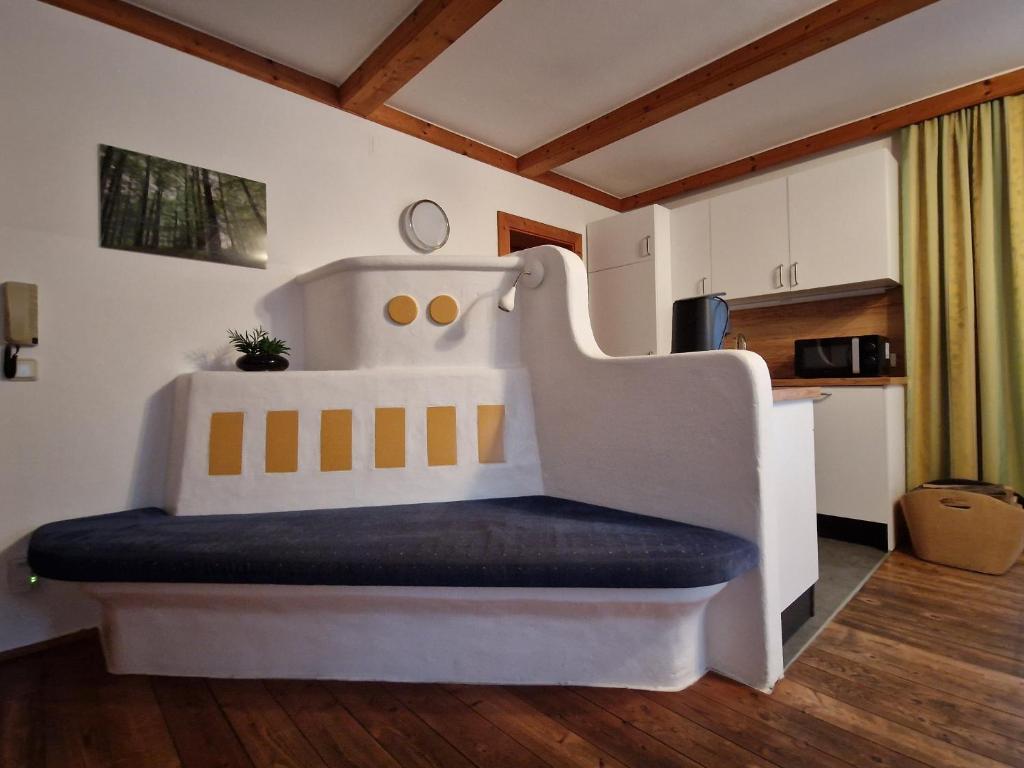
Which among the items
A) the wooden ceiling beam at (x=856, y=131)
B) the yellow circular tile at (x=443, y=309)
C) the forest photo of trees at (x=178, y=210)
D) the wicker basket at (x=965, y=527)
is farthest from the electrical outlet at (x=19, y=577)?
the wooden ceiling beam at (x=856, y=131)

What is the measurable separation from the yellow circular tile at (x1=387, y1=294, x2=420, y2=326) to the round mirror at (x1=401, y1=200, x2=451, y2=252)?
1.09 metres

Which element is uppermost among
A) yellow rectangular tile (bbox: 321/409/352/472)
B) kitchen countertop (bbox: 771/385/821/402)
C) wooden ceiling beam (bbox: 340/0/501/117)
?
wooden ceiling beam (bbox: 340/0/501/117)

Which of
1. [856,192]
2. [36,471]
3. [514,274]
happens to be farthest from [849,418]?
[36,471]

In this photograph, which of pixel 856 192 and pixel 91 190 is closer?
pixel 91 190

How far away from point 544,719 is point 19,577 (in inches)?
74.6

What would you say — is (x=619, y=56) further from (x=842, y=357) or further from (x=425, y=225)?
(x=842, y=357)

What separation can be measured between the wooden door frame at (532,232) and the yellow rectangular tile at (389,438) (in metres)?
1.75

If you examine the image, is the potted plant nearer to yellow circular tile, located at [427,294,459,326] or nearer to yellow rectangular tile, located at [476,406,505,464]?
yellow circular tile, located at [427,294,459,326]

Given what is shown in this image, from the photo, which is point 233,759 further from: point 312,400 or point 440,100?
point 440,100

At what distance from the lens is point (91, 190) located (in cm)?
197

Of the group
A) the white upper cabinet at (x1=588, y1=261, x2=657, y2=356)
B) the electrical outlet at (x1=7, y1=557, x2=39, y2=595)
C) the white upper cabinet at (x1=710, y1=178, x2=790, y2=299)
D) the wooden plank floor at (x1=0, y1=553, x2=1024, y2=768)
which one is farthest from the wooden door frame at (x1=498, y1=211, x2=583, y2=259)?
the electrical outlet at (x1=7, y1=557, x2=39, y2=595)

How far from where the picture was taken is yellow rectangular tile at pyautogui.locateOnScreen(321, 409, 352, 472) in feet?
6.14

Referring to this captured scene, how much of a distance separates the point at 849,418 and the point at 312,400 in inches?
113

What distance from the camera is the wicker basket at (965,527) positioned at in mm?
2359
